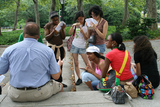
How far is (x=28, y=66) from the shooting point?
2.58m

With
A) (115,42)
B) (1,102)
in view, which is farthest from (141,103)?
(1,102)

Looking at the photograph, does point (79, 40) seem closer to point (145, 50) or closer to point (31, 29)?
point (145, 50)

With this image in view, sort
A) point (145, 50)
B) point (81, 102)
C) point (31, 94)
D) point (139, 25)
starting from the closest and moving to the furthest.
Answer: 1. point (31, 94)
2. point (81, 102)
3. point (145, 50)
4. point (139, 25)

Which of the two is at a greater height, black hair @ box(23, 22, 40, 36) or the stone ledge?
black hair @ box(23, 22, 40, 36)

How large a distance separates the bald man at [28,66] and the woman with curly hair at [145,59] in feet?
5.06

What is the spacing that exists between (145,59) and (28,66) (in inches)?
81.2

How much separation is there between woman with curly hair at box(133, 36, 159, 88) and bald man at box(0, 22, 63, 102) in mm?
1542

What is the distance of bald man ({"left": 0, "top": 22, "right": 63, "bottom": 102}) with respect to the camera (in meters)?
2.58

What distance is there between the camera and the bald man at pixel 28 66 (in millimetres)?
2584

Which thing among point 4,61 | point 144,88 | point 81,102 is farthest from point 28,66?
point 144,88

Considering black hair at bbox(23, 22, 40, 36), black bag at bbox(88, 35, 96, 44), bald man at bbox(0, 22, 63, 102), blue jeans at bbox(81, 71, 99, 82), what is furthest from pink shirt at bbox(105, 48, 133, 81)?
black hair at bbox(23, 22, 40, 36)

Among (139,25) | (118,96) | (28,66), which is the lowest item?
(118,96)

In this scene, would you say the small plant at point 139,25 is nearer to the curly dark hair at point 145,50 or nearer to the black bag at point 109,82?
the curly dark hair at point 145,50

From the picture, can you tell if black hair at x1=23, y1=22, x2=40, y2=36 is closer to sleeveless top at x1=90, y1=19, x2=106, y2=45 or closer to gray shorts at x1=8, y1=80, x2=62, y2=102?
gray shorts at x1=8, y1=80, x2=62, y2=102
